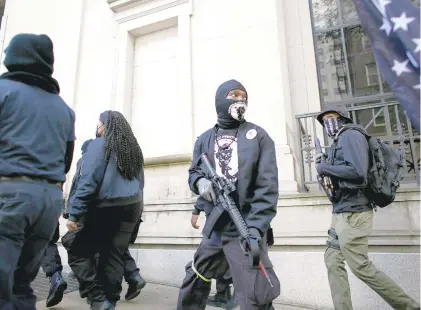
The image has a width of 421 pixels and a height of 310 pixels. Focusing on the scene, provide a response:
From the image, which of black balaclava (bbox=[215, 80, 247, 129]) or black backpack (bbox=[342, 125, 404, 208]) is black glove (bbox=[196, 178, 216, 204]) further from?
black backpack (bbox=[342, 125, 404, 208])

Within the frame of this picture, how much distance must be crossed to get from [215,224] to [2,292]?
1303 millimetres

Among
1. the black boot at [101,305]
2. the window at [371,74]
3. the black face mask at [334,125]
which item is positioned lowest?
the black boot at [101,305]

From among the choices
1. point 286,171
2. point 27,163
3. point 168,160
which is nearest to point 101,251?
point 27,163

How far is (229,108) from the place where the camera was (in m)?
2.43

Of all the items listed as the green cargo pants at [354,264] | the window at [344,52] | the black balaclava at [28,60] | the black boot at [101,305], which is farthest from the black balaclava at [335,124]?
the black boot at [101,305]

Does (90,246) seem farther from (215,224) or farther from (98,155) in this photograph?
(215,224)

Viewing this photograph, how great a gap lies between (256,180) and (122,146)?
1495mm

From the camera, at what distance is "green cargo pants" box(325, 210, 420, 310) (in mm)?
2609

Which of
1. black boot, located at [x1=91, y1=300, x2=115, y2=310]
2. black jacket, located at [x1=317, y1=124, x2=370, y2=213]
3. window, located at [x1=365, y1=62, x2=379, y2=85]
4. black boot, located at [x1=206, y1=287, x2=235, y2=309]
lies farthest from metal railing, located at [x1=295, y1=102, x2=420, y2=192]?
black boot, located at [x1=91, y1=300, x2=115, y2=310]

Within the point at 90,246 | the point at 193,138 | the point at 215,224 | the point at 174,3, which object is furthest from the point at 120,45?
the point at 215,224

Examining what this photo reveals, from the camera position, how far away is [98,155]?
295 centimetres

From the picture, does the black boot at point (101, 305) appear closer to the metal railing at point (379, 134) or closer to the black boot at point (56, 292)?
the black boot at point (56, 292)

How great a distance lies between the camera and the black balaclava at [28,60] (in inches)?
81.1

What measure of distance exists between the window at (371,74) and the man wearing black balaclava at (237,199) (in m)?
3.34
